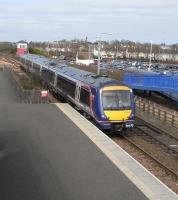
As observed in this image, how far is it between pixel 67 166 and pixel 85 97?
38.5 ft

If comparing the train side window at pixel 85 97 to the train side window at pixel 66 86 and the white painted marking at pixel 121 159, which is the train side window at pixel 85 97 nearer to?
the white painted marking at pixel 121 159

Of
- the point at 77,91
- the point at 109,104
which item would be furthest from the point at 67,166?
the point at 77,91

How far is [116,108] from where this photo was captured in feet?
→ 77.9

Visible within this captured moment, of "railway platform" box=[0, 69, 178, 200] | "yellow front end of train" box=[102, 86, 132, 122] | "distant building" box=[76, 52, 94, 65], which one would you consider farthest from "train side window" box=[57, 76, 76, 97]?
"distant building" box=[76, 52, 94, 65]

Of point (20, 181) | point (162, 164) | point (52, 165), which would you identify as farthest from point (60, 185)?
point (162, 164)

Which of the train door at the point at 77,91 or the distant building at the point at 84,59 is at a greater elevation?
the train door at the point at 77,91

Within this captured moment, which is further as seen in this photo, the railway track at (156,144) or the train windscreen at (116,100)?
the train windscreen at (116,100)

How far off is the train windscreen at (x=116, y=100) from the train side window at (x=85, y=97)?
163 cm

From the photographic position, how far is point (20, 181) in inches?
497

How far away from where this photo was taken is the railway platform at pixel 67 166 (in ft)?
38.9

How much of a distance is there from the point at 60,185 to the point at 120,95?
12.1m

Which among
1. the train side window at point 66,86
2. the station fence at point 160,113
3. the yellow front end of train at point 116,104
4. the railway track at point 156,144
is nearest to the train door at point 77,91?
the train side window at point 66,86

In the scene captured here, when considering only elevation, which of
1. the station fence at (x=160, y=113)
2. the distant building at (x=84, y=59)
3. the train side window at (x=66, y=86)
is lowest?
the distant building at (x=84, y=59)

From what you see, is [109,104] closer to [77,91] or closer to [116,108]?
[116,108]
